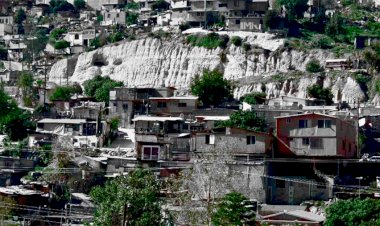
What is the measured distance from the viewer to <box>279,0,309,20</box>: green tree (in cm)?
7519

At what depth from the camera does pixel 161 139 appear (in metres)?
48.2

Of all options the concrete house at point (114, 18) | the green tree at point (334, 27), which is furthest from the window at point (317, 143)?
the concrete house at point (114, 18)

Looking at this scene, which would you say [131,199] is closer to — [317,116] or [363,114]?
[317,116]

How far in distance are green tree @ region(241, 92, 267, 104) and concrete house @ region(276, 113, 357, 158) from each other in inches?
686

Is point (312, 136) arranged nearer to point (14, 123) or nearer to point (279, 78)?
point (14, 123)

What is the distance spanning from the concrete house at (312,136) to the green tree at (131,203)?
34.3ft

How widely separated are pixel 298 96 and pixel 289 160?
75.8 ft

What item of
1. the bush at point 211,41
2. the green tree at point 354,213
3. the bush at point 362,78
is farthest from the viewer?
the bush at point 211,41

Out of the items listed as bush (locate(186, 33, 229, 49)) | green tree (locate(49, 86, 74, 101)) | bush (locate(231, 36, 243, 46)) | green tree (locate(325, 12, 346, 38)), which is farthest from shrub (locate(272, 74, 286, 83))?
green tree (locate(49, 86, 74, 101))

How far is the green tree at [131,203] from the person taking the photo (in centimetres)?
3316

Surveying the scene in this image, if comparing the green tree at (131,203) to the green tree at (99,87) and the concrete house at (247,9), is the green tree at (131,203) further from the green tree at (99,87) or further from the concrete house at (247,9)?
the concrete house at (247,9)

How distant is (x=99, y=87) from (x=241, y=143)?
26.0 metres

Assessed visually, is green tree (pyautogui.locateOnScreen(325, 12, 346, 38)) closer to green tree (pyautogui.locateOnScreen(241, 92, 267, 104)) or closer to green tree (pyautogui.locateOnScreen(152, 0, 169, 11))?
green tree (pyautogui.locateOnScreen(241, 92, 267, 104))

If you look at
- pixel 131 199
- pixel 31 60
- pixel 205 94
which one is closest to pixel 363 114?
pixel 205 94
